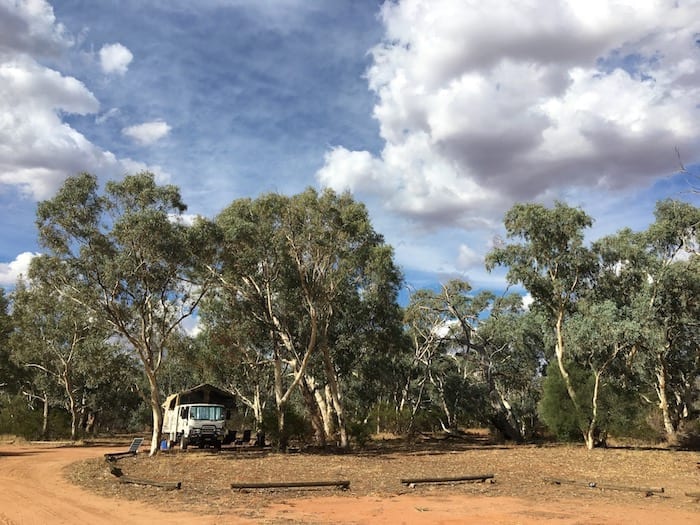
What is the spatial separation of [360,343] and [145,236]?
1475 centimetres

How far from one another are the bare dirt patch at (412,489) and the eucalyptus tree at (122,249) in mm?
7200

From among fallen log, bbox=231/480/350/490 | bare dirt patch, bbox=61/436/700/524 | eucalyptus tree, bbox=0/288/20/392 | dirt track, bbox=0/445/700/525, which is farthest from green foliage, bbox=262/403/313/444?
eucalyptus tree, bbox=0/288/20/392

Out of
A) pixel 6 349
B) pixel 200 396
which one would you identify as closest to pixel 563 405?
pixel 200 396

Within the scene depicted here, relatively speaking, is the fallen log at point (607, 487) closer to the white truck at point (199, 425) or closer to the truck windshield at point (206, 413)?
the white truck at point (199, 425)

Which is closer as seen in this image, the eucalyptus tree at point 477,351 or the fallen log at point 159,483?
the fallen log at point 159,483

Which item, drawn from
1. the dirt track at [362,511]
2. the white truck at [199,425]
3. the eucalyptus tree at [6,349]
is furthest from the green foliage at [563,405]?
the eucalyptus tree at [6,349]

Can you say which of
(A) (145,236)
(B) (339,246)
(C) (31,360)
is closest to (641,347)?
(B) (339,246)

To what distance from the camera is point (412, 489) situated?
15.3 meters

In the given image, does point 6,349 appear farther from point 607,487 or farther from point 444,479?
point 607,487

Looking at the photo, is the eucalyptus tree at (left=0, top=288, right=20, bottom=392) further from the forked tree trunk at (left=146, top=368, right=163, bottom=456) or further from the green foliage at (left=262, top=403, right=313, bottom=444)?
the green foliage at (left=262, top=403, right=313, bottom=444)

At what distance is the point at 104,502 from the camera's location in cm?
1305

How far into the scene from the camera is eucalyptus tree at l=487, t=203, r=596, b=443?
3020cm

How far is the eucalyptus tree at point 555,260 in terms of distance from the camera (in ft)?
99.1

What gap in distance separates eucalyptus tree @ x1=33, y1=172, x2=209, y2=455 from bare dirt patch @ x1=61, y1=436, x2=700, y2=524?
7200 mm
